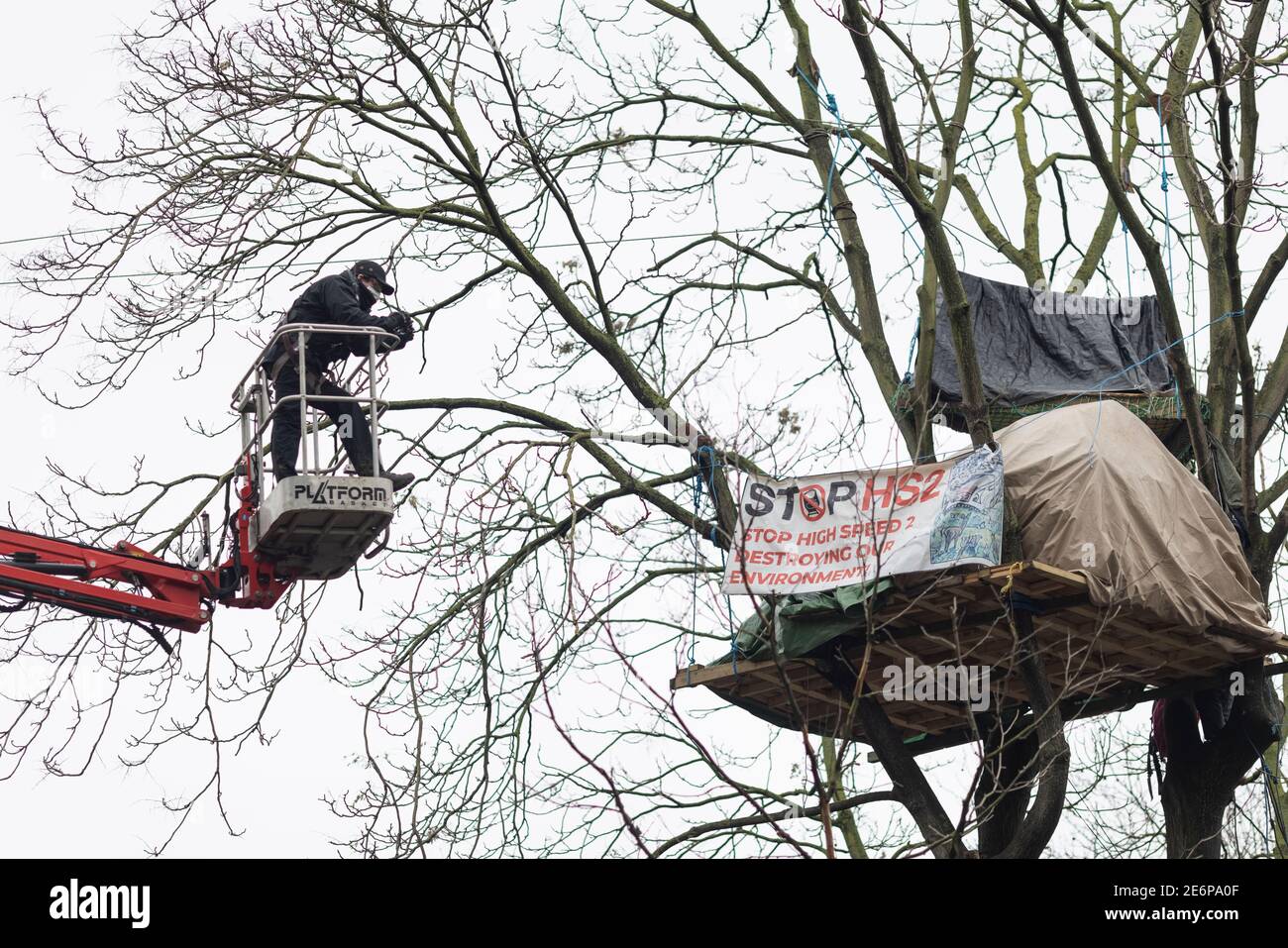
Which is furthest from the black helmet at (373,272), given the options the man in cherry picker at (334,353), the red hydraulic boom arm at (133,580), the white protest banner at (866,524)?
the white protest banner at (866,524)

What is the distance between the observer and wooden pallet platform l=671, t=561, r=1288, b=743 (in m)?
11.5

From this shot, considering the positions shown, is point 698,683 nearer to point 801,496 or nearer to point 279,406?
point 801,496

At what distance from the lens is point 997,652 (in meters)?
12.5

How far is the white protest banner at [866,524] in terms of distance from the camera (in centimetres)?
1146

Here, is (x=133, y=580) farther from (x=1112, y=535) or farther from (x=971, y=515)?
(x=1112, y=535)

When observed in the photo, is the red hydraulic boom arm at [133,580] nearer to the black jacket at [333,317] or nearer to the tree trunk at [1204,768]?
the black jacket at [333,317]

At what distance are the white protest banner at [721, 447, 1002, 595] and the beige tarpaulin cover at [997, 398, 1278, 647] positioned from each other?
422 mm

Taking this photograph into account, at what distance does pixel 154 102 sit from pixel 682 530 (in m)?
4.73

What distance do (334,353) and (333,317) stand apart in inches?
11.5

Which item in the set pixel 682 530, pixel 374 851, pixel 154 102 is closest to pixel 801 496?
pixel 682 530

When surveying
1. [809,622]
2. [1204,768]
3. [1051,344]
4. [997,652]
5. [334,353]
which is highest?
[1051,344]

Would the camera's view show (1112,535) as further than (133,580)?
Yes

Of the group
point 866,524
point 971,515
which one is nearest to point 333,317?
point 866,524

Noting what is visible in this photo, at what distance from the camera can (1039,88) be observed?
17734 mm
